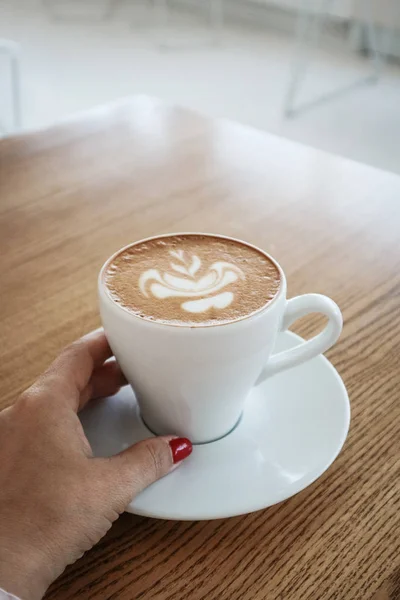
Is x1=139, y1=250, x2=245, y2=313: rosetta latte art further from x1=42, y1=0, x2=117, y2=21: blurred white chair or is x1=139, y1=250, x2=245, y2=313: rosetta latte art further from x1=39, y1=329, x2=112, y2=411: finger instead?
x1=42, y1=0, x2=117, y2=21: blurred white chair

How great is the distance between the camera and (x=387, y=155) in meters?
2.46

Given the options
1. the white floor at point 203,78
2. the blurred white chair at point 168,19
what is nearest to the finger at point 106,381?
the white floor at point 203,78

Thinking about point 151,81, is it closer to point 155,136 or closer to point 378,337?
point 155,136

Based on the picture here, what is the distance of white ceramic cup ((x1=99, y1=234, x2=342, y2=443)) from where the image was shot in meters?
0.42

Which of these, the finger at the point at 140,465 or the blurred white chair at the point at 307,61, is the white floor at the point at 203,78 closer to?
the blurred white chair at the point at 307,61

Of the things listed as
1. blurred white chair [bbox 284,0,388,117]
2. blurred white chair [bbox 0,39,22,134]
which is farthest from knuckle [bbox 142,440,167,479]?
blurred white chair [bbox 284,0,388,117]

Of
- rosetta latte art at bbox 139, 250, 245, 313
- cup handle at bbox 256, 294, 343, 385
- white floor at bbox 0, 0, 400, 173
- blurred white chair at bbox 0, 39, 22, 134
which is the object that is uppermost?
rosetta latte art at bbox 139, 250, 245, 313

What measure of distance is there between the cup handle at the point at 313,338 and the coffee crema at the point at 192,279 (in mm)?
24

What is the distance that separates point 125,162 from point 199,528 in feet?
1.99

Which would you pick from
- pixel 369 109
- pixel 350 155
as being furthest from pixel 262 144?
pixel 369 109

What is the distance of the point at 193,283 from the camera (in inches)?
18.6

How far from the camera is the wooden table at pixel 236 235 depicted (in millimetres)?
410

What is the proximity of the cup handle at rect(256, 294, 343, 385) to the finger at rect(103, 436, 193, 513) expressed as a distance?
9cm

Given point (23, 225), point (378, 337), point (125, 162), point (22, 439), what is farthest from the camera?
point (125, 162)
